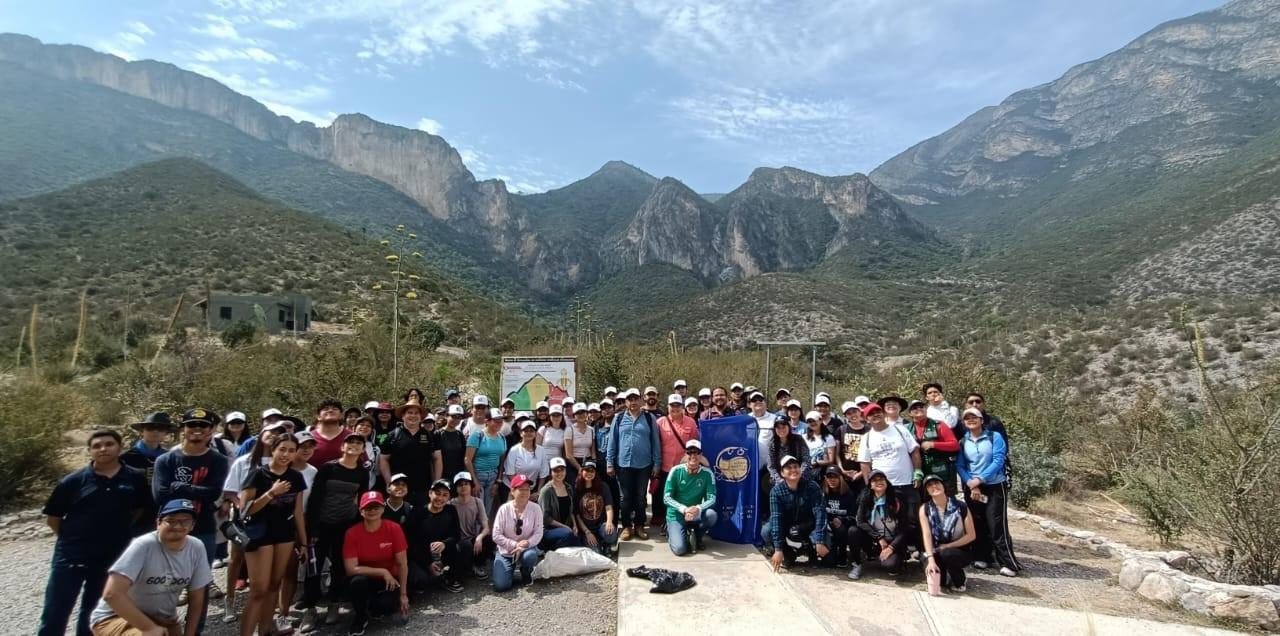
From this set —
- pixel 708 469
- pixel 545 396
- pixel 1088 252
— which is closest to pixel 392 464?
pixel 708 469

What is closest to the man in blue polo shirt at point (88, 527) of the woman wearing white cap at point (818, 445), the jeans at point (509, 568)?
the jeans at point (509, 568)

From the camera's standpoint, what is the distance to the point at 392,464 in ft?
18.5

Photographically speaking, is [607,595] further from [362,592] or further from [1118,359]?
[1118,359]

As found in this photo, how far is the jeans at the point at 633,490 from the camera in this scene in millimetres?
6414

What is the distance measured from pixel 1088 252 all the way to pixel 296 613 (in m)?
50.7

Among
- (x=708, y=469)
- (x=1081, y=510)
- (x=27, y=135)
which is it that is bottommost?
(x=1081, y=510)

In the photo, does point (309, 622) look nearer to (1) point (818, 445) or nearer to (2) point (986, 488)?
(1) point (818, 445)

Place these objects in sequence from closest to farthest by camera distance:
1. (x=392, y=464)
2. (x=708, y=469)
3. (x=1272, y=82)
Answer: (x=392, y=464) → (x=708, y=469) → (x=1272, y=82)

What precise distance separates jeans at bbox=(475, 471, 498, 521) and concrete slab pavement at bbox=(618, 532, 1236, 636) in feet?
5.63

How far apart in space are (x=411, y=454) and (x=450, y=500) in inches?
25.9

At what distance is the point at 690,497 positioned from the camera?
6.11 meters

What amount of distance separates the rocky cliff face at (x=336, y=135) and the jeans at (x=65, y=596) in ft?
324

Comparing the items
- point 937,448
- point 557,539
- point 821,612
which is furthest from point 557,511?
point 937,448

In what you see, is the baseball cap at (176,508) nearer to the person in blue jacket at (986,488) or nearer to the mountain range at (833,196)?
the person in blue jacket at (986,488)
